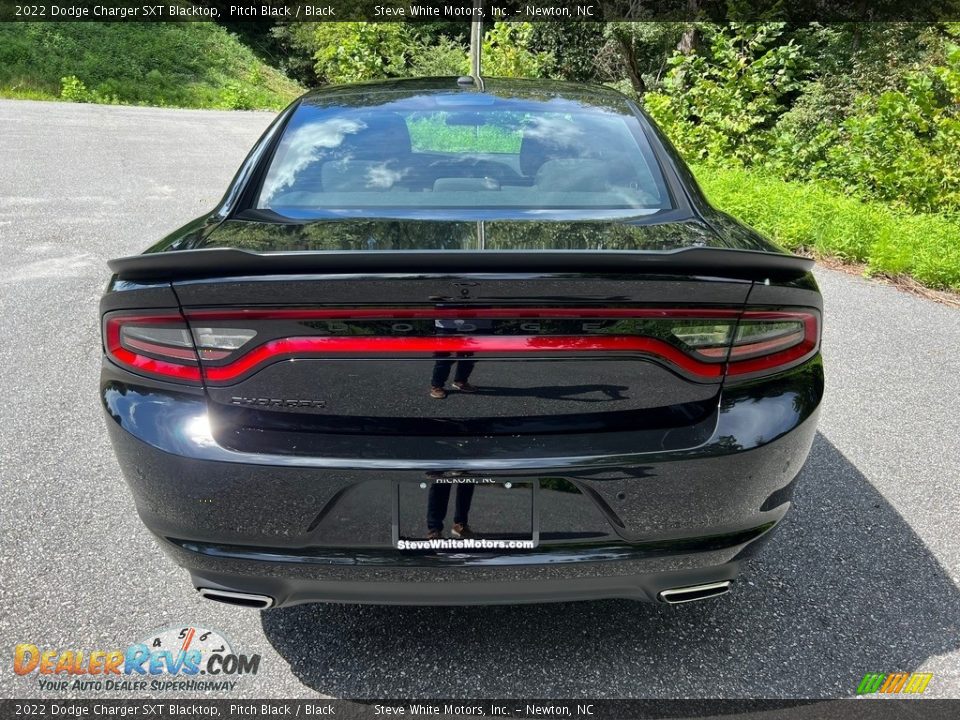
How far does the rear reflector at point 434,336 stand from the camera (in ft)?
5.35

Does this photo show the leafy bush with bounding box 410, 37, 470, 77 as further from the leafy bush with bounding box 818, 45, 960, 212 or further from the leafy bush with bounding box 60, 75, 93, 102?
the leafy bush with bounding box 818, 45, 960, 212

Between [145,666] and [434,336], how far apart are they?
136 cm

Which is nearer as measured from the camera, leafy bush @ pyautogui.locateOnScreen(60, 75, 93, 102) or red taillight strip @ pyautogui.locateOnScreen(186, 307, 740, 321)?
red taillight strip @ pyautogui.locateOnScreen(186, 307, 740, 321)

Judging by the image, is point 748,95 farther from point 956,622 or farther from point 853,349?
point 956,622

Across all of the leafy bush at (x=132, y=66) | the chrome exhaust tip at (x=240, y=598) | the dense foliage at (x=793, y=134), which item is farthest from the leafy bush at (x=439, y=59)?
the chrome exhaust tip at (x=240, y=598)

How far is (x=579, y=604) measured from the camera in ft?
7.93

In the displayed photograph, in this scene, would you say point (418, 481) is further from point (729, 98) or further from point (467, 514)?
point (729, 98)

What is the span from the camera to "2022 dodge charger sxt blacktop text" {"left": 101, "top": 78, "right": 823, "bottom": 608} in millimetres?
1635

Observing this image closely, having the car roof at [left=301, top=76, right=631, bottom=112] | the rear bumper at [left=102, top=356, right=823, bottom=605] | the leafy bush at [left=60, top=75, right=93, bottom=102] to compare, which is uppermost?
the car roof at [left=301, top=76, right=631, bottom=112]

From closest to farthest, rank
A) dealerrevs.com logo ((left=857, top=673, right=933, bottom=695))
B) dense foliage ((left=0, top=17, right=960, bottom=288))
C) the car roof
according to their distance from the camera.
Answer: dealerrevs.com logo ((left=857, top=673, right=933, bottom=695))
the car roof
dense foliage ((left=0, top=17, right=960, bottom=288))

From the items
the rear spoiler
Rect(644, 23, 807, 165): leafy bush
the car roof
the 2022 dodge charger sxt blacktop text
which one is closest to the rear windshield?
the car roof

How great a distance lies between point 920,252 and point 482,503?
620 cm

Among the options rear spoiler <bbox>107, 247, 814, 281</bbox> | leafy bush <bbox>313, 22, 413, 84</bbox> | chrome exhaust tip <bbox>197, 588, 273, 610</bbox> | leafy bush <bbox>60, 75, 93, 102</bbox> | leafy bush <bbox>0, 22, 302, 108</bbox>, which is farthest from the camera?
leafy bush <bbox>0, 22, 302, 108</bbox>

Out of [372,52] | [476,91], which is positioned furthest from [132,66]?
[476,91]
